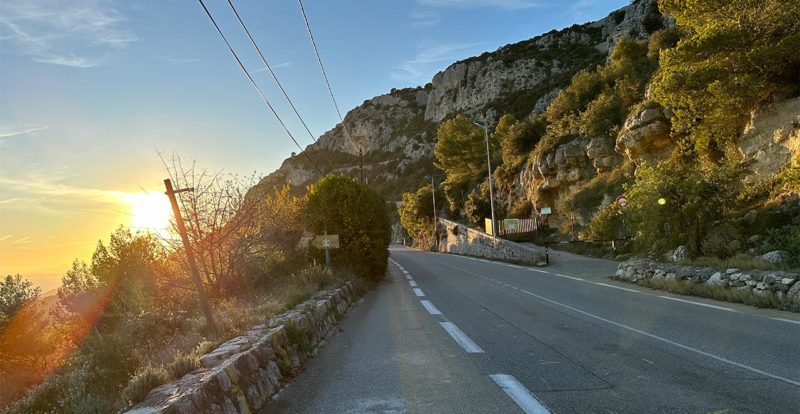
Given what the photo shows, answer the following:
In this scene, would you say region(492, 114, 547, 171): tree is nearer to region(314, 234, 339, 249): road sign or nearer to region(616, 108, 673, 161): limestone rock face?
region(616, 108, 673, 161): limestone rock face

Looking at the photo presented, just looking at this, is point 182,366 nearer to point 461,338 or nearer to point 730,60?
point 461,338

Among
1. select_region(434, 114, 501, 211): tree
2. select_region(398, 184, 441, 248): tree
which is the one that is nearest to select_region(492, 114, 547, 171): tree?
select_region(434, 114, 501, 211): tree

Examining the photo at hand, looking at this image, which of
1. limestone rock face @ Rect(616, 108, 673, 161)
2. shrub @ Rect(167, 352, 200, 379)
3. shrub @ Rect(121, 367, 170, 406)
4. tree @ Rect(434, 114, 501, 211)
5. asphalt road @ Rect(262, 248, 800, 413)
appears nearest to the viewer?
shrub @ Rect(121, 367, 170, 406)

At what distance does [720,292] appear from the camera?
11648 mm

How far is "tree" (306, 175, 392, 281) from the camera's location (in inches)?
819

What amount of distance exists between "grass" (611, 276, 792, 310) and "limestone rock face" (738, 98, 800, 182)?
925 cm

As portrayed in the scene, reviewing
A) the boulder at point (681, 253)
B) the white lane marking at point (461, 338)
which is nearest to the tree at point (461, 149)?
the boulder at point (681, 253)

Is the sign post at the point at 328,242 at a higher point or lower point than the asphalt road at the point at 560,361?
higher

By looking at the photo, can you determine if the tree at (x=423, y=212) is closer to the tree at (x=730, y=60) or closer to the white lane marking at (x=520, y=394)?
the tree at (x=730, y=60)

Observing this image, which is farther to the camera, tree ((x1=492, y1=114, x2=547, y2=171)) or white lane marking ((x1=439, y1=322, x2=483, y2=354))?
tree ((x1=492, y1=114, x2=547, y2=171))

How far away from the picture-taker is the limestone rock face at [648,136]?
29406 mm

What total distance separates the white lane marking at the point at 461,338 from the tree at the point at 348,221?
11195mm

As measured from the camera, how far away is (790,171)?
1639 centimetres

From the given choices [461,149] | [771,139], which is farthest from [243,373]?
[461,149]
